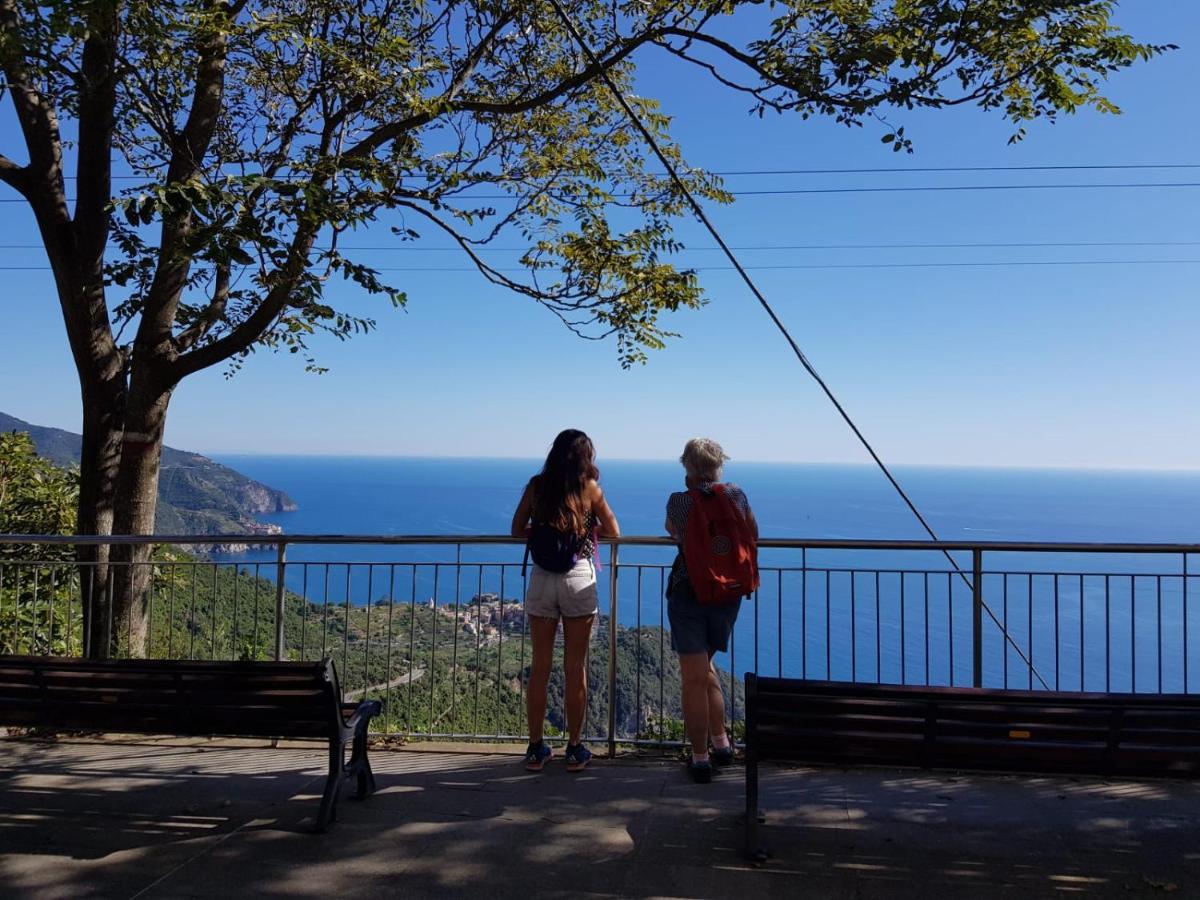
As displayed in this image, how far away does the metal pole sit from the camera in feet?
18.3

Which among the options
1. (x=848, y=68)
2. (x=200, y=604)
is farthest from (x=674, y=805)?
(x=200, y=604)

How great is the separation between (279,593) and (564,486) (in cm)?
211

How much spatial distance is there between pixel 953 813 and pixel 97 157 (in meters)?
8.12

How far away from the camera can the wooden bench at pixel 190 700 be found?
4.05 metres

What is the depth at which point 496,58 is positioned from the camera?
33.7 ft

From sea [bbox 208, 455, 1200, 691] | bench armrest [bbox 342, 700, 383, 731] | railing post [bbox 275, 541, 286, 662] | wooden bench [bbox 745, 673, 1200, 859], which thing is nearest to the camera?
wooden bench [bbox 745, 673, 1200, 859]

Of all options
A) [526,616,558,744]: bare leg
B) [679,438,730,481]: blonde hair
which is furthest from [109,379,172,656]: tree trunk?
[679,438,730,481]: blonde hair

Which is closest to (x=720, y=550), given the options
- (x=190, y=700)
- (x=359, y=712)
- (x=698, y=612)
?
(x=698, y=612)

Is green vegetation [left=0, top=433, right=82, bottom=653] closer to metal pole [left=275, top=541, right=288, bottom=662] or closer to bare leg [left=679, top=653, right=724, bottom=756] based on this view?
metal pole [left=275, top=541, right=288, bottom=662]

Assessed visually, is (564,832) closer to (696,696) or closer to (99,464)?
(696,696)

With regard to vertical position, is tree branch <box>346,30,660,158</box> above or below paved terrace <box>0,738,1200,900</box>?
above

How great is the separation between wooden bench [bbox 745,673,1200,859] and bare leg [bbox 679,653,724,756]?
998mm

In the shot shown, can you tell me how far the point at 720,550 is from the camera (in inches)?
182

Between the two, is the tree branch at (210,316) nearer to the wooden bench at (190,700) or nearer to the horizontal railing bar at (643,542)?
the horizontal railing bar at (643,542)
